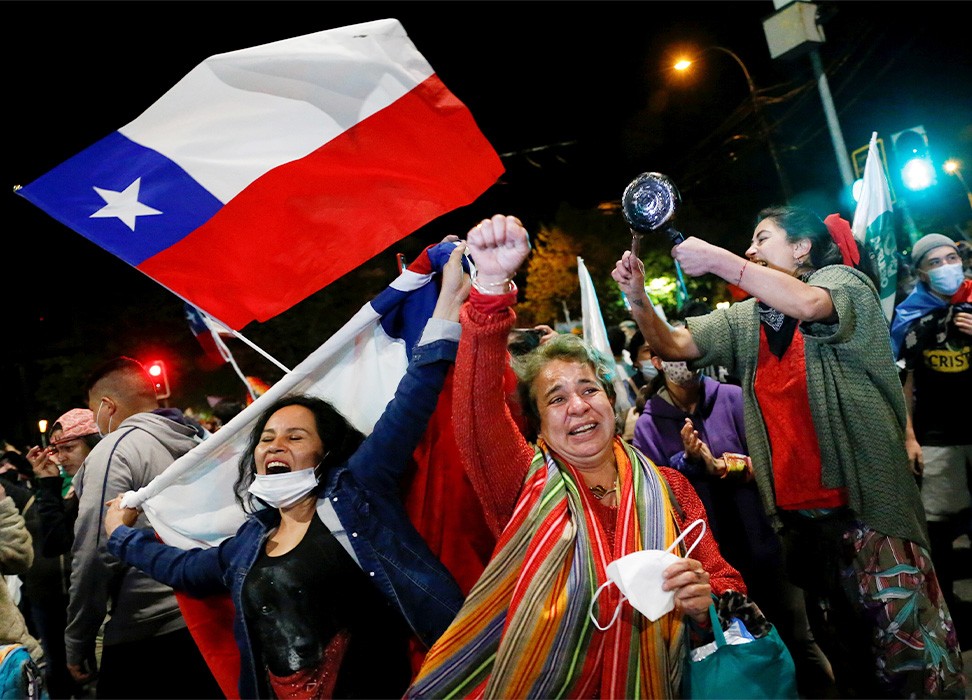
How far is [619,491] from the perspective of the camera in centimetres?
252

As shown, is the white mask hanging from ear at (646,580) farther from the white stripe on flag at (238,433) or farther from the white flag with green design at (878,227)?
the white flag with green design at (878,227)

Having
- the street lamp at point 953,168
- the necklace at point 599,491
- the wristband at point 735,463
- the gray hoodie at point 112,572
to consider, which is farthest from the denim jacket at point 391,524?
the street lamp at point 953,168

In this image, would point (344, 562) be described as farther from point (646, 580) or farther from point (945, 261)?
point (945, 261)

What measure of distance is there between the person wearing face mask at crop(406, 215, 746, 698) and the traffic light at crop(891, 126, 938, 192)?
10038 millimetres

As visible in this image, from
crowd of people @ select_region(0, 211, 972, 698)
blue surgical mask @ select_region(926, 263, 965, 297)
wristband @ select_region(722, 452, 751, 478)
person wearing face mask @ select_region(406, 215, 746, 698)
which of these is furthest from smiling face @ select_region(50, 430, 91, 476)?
blue surgical mask @ select_region(926, 263, 965, 297)

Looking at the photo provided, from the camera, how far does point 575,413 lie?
2607 millimetres

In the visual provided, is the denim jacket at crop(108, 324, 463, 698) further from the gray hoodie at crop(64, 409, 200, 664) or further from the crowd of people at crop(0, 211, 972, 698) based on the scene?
the gray hoodie at crop(64, 409, 200, 664)

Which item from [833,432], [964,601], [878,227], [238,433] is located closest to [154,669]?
[238,433]

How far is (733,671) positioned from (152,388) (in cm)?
354

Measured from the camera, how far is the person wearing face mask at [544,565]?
227 cm

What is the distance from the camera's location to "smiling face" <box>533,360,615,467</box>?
2605 millimetres

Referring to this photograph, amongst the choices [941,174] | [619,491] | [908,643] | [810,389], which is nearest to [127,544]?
[619,491]

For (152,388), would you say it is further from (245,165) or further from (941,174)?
(941,174)

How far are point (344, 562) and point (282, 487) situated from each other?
359 mm
